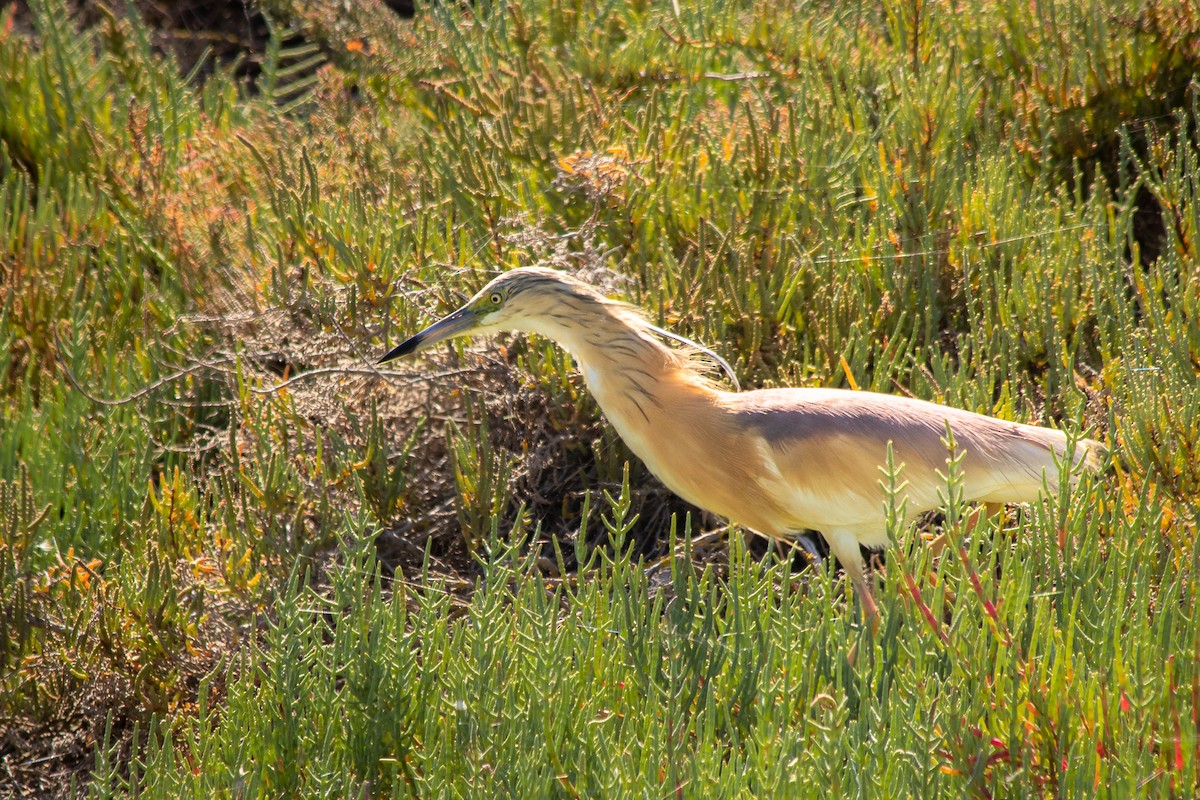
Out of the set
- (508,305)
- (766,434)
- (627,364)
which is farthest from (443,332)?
(766,434)

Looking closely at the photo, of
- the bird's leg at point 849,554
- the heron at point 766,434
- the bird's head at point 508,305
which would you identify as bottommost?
the bird's leg at point 849,554

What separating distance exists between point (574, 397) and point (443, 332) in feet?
2.04

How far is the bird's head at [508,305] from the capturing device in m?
3.18

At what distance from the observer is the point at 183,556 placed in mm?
3574

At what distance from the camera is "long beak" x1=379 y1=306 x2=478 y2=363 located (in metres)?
3.19

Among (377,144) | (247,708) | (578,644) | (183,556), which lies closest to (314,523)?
(183,556)

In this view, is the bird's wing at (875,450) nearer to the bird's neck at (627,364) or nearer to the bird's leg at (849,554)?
the bird's leg at (849,554)

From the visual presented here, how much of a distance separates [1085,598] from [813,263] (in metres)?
1.85

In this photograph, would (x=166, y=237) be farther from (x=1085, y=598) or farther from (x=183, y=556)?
(x=1085, y=598)

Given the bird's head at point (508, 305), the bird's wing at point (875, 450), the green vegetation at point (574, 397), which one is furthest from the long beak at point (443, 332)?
the bird's wing at point (875, 450)

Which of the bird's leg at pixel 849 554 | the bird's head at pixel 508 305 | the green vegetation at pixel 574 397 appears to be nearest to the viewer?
the green vegetation at pixel 574 397

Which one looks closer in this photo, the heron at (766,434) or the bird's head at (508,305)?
the heron at (766,434)

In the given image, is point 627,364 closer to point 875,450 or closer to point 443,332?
point 443,332

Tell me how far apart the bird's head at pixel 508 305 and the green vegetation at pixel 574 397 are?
15.6 inches
